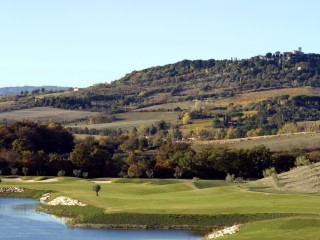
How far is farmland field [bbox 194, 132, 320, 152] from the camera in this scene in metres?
141

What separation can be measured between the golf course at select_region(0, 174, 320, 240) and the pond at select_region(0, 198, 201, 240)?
2019mm

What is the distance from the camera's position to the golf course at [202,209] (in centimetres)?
5675

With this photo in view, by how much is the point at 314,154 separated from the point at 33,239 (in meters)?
71.2

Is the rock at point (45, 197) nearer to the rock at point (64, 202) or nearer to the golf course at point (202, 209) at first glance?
the golf course at point (202, 209)

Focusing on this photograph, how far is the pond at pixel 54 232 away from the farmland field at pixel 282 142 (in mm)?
73694

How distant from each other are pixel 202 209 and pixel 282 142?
80239mm

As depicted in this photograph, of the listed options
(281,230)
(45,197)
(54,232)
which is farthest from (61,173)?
(281,230)

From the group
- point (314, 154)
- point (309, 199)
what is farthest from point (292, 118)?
point (309, 199)

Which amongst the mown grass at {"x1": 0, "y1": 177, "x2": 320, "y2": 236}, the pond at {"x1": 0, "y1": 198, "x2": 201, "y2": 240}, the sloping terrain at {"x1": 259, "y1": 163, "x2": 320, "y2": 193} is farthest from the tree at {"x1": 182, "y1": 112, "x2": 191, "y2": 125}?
the pond at {"x1": 0, "y1": 198, "x2": 201, "y2": 240}

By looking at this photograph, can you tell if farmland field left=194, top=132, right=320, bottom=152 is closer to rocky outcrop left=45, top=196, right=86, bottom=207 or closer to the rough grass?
rocky outcrop left=45, top=196, right=86, bottom=207

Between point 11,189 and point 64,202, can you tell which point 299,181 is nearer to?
point 64,202

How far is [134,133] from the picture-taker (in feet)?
565

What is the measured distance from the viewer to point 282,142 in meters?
146

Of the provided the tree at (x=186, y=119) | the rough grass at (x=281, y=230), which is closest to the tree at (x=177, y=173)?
the rough grass at (x=281, y=230)
